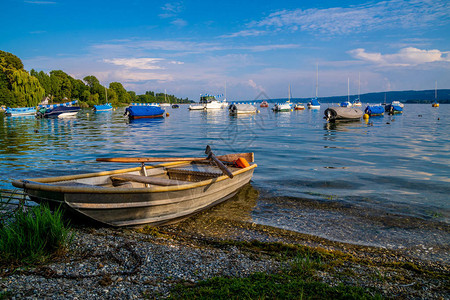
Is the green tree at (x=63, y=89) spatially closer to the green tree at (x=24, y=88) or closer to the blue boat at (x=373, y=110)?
the green tree at (x=24, y=88)

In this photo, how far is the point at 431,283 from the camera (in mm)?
5379

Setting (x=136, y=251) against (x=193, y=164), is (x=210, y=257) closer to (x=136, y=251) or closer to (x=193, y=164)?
(x=136, y=251)

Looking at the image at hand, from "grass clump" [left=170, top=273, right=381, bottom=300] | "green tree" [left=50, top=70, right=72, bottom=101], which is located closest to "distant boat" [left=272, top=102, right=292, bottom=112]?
"grass clump" [left=170, top=273, right=381, bottom=300]

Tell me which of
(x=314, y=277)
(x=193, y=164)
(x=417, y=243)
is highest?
(x=193, y=164)

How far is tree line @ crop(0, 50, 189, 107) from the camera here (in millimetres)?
82500

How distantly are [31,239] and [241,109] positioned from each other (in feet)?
260

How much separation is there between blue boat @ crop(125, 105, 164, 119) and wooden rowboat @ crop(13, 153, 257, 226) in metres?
51.7

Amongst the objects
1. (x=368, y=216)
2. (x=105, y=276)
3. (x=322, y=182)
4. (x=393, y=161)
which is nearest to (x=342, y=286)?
(x=105, y=276)

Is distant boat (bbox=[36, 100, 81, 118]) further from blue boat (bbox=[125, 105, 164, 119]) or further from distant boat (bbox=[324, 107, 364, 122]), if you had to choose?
distant boat (bbox=[324, 107, 364, 122])

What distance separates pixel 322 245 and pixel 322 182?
6.90m

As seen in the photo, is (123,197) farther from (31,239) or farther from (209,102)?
(209,102)

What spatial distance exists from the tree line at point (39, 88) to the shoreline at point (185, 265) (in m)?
93.4

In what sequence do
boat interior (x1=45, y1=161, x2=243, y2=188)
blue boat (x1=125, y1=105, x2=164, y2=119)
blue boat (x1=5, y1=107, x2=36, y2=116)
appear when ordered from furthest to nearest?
blue boat (x1=5, y1=107, x2=36, y2=116)
blue boat (x1=125, y1=105, x2=164, y2=119)
boat interior (x1=45, y1=161, x2=243, y2=188)

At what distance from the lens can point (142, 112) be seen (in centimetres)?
6166
